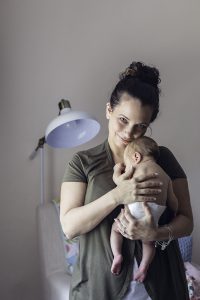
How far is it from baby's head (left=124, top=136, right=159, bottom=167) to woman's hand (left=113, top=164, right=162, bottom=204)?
0.05 m

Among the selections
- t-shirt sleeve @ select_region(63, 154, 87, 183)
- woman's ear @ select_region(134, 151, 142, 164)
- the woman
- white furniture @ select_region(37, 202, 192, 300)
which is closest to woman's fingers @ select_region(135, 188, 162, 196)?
the woman

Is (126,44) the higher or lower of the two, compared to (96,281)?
higher

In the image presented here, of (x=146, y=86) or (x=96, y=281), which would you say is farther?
(x=146, y=86)

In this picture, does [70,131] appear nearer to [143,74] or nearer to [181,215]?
[143,74]

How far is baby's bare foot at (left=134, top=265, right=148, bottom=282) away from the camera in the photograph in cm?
100

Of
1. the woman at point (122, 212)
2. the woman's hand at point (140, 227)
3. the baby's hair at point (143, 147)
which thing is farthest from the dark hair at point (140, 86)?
the woman's hand at point (140, 227)

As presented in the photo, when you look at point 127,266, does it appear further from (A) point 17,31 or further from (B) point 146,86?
(A) point 17,31

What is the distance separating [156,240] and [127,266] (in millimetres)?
118

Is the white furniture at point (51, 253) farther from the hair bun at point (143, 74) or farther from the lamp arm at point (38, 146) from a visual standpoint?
the hair bun at point (143, 74)

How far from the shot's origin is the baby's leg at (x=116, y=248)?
100 centimetres

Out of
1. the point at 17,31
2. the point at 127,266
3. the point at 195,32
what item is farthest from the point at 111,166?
the point at 195,32

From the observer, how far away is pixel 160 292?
1.04 m

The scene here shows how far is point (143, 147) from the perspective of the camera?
1.07 meters

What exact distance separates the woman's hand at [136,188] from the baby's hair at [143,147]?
8 cm
